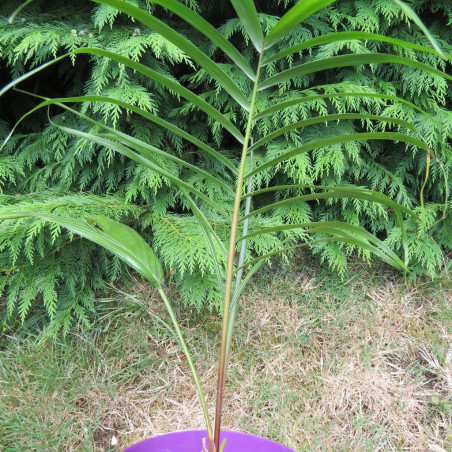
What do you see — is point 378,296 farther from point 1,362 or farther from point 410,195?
point 1,362

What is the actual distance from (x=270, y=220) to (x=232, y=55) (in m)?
0.93

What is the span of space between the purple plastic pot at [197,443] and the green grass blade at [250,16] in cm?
86

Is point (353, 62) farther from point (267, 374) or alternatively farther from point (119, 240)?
point (267, 374)

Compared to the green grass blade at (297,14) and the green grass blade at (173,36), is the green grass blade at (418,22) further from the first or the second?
the green grass blade at (173,36)

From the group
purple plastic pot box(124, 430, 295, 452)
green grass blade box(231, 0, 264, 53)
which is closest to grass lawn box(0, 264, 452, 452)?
purple plastic pot box(124, 430, 295, 452)

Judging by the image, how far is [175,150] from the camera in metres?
1.85

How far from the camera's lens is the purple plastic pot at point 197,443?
3.15 feet

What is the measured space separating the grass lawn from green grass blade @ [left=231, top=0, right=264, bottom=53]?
44.5 inches

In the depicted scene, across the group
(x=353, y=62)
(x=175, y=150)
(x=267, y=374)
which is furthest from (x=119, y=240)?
(x=175, y=150)

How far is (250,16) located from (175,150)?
1188 millimetres

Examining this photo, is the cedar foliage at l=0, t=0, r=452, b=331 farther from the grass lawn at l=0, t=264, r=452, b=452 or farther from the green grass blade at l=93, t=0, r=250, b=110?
the green grass blade at l=93, t=0, r=250, b=110

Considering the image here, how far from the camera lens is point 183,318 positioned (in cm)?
167

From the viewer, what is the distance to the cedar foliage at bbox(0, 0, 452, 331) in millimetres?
1531

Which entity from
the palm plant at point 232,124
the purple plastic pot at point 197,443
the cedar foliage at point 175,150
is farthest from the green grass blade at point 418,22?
the cedar foliage at point 175,150
